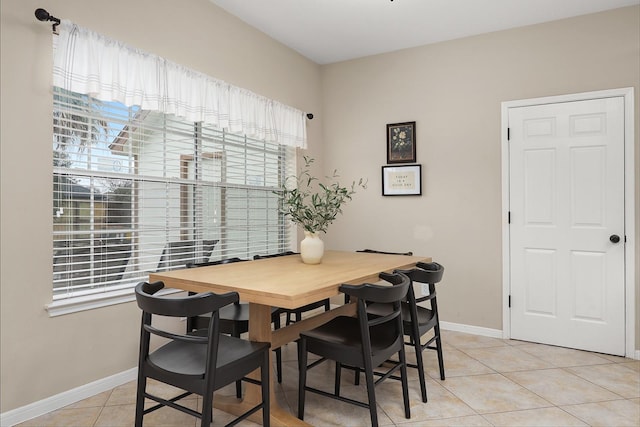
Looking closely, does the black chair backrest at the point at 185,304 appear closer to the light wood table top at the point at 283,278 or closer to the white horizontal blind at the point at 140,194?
the light wood table top at the point at 283,278

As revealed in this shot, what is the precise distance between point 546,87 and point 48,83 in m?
3.75

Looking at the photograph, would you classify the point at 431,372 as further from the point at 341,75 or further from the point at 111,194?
the point at 341,75

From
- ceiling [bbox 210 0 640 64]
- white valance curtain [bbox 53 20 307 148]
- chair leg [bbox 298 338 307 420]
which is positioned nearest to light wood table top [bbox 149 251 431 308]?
chair leg [bbox 298 338 307 420]

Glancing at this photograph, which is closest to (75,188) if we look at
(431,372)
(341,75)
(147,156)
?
(147,156)

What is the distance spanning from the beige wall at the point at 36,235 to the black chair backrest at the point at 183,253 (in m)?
0.41

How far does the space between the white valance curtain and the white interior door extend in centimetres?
233

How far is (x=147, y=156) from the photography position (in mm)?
2865

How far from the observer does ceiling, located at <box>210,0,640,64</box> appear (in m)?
3.25

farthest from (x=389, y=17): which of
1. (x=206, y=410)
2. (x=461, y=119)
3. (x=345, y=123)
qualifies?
(x=206, y=410)

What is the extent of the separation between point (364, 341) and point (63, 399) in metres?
1.78

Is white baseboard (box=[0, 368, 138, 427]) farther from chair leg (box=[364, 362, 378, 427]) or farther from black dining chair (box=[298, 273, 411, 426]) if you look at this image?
chair leg (box=[364, 362, 378, 427])

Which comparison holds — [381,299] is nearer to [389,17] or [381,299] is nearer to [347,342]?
[347,342]

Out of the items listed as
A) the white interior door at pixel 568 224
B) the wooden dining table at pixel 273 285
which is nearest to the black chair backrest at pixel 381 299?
the wooden dining table at pixel 273 285

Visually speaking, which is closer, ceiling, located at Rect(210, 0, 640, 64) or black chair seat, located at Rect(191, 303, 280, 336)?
black chair seat, located at Rect(191, 303, 280, 336)
